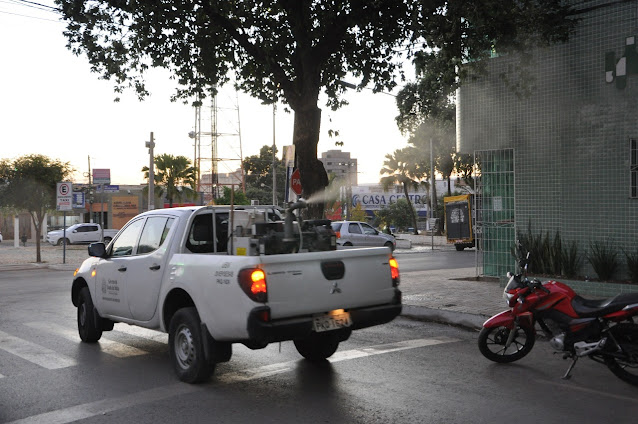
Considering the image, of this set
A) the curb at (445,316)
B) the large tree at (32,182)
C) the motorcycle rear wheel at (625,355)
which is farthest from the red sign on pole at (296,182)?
the large tree at (32,182)

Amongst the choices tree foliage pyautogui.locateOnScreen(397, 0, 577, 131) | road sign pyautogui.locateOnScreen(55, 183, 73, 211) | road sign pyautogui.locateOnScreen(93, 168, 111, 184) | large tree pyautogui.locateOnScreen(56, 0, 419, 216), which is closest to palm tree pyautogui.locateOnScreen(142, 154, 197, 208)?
road sign pyautogui.locateOnScreen(93, 168, 111, 184)

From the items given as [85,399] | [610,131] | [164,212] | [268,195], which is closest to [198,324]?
[85,399]

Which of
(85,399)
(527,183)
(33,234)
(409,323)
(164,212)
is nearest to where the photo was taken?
(85,399)

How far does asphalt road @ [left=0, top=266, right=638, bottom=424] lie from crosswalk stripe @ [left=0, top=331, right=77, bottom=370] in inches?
0.5

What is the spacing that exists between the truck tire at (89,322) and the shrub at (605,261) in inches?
347

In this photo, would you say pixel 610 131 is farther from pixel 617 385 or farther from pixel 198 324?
pixel 198 324

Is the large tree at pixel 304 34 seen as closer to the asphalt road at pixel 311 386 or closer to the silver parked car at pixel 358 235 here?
the asphalt road at pixel 311 386

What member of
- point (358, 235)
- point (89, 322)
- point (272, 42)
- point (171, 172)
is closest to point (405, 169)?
point (171, 172)

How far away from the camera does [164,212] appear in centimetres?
752

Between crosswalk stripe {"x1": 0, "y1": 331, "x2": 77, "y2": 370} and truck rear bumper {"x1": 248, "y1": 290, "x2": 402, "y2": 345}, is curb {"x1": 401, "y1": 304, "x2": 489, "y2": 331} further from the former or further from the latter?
crosswalk stripe {"x1": 0, "y1": 331, "x2": 77, "y2": 370}

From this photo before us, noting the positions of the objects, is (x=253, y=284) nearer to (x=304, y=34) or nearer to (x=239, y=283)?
(x=239, y=283)

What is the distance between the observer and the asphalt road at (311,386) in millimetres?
5293

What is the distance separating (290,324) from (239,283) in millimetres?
604

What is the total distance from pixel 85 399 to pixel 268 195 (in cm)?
7866
